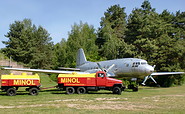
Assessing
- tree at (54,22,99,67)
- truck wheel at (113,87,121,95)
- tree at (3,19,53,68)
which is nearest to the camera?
truck wheel at (113,87,121,95)

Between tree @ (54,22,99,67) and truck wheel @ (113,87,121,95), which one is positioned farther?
tree @ (54,22,99,67)

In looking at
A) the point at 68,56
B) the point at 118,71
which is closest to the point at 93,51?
the point at 68,56

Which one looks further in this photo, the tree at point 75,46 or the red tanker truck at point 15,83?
the tree at point 75,46

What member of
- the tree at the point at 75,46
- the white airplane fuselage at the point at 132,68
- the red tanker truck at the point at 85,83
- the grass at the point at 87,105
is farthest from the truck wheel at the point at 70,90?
the tree at the point at 75,46

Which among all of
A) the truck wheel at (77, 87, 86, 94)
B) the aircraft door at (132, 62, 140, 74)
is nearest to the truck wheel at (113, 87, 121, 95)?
the truck wheel at (77, 87, 86, 94)

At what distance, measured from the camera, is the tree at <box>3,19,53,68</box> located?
58.7 metres

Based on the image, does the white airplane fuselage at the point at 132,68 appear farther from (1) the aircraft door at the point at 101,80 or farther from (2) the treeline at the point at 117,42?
(2) the treeline at the point at 117,42

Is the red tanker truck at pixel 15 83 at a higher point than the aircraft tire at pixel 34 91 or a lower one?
higher

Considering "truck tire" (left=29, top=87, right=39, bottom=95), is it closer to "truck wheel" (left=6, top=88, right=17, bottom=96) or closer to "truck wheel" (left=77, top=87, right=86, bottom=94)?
"truck wheel" (left=6, top=88, right=17, bottom=96)

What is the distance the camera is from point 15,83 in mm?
17188

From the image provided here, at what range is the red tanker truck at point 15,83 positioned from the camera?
55.8 feet

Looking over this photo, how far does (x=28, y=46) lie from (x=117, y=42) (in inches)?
934

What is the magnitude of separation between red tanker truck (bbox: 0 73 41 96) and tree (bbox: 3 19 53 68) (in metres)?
41.4

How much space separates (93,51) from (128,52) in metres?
13.6
